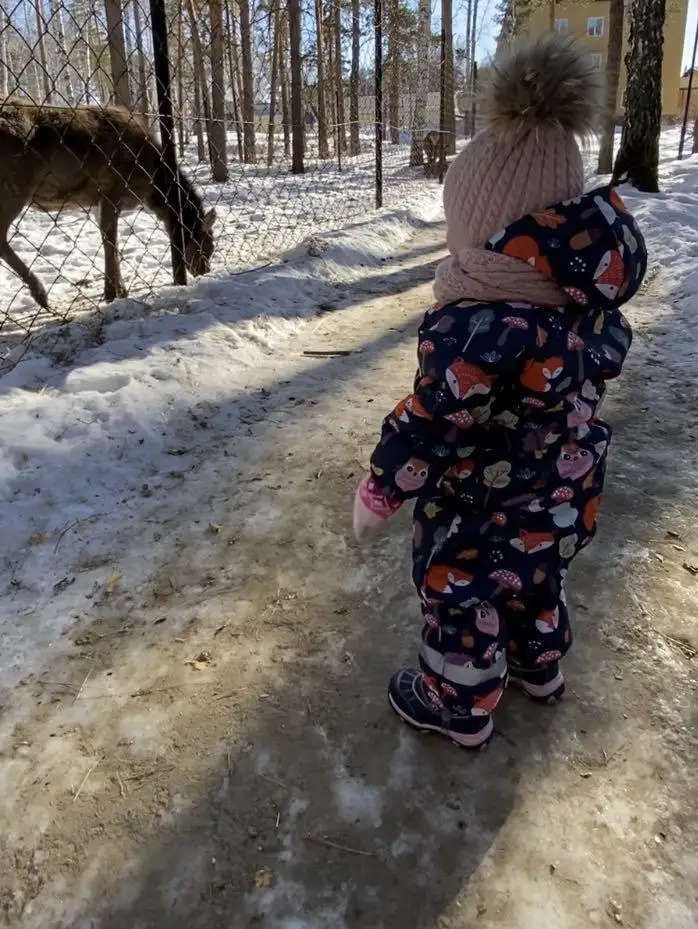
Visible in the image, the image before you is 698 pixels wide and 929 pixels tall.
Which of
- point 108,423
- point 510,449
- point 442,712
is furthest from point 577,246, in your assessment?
point 108,423

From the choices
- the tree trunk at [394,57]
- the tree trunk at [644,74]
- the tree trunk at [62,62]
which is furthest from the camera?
the tree trunk at [394,57]

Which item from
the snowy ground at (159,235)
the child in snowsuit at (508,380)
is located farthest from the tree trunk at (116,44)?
the child in snowsuit at (508,380)

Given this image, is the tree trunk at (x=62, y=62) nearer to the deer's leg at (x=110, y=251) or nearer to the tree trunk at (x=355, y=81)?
the deer's leg at (x=110, y=251)

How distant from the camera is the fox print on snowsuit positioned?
1317mm

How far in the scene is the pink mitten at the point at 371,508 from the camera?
1.41 meters

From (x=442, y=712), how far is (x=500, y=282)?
100 cm

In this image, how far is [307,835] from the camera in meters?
1.42

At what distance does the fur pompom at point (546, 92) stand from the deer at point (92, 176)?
13.9 feet

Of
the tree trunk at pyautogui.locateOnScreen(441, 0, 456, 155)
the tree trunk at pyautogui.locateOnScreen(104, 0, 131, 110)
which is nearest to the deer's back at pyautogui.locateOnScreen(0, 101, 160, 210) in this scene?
the tree trunk at pyautogui.locateOnScreen(104, 0, 131, 110)

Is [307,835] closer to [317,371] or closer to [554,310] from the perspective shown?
[554,310]

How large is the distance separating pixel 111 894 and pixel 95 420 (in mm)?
2024

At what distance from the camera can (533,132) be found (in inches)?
53.2

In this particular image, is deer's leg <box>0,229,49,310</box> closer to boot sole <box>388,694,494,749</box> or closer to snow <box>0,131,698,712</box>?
snow <box>0,131,698,712</box>

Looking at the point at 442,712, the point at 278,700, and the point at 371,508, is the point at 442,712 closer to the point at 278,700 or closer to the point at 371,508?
the point at 278,700
